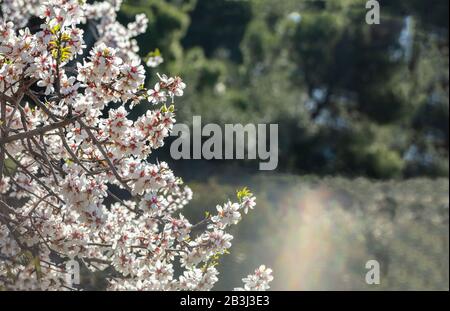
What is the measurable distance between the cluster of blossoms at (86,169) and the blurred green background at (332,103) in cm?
1129

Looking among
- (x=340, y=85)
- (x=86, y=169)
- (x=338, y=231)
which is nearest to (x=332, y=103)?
(x=340, y=85)

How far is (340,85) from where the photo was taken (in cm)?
2159

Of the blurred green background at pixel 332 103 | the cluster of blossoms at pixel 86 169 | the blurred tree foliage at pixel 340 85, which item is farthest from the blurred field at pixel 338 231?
the cluster of blossoms at pixel 86 169

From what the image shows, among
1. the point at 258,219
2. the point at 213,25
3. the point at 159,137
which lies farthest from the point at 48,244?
the point at 213,25

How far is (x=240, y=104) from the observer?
2219cm

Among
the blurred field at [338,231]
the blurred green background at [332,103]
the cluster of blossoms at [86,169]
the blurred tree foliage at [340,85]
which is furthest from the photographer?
the blurred tree foliage at [340,85]

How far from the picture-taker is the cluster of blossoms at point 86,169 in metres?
3.81

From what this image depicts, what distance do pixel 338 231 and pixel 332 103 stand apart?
7.68m

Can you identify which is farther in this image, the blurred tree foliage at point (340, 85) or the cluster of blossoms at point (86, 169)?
the blurred tree foliage at point (340, 85)

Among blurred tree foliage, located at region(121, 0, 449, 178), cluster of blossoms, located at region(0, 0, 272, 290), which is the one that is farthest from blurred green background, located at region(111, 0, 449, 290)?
cluster of blossoms, located at region(0, 0, 272, 290)

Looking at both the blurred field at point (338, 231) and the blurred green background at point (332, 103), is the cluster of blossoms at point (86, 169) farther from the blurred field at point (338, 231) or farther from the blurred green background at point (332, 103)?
the blurred green background at point (332, 103)

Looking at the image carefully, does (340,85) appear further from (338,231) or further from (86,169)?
(86,169)

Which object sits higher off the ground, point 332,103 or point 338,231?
point 332,103
